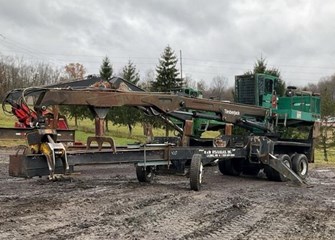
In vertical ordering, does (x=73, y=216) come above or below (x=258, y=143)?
below

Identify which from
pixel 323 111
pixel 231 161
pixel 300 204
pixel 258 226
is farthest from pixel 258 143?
pixel 323 111

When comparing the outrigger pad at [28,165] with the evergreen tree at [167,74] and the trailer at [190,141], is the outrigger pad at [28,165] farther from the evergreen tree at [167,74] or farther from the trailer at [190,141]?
the evergreen tree at [167,74]

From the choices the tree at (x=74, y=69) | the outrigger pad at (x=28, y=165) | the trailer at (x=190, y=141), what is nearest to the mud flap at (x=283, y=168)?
the trailer at (x=190, y=141)

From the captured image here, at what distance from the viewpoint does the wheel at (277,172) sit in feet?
44.0

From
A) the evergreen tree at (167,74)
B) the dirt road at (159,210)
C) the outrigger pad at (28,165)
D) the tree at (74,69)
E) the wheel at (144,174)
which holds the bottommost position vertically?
the dirt road at (159,210)

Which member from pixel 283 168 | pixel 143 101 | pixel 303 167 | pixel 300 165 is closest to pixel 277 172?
pixel 283 168

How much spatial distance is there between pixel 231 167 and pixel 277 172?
1.79 m

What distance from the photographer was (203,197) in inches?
381

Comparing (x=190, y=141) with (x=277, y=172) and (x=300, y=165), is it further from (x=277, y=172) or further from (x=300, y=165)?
(x=300, y=165)

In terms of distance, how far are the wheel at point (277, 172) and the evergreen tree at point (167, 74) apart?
878 inches

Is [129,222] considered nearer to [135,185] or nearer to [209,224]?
[209,224]

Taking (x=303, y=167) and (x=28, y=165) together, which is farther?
(x=303, y=167)

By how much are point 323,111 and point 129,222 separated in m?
22.5

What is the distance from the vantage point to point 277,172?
1332 cm
